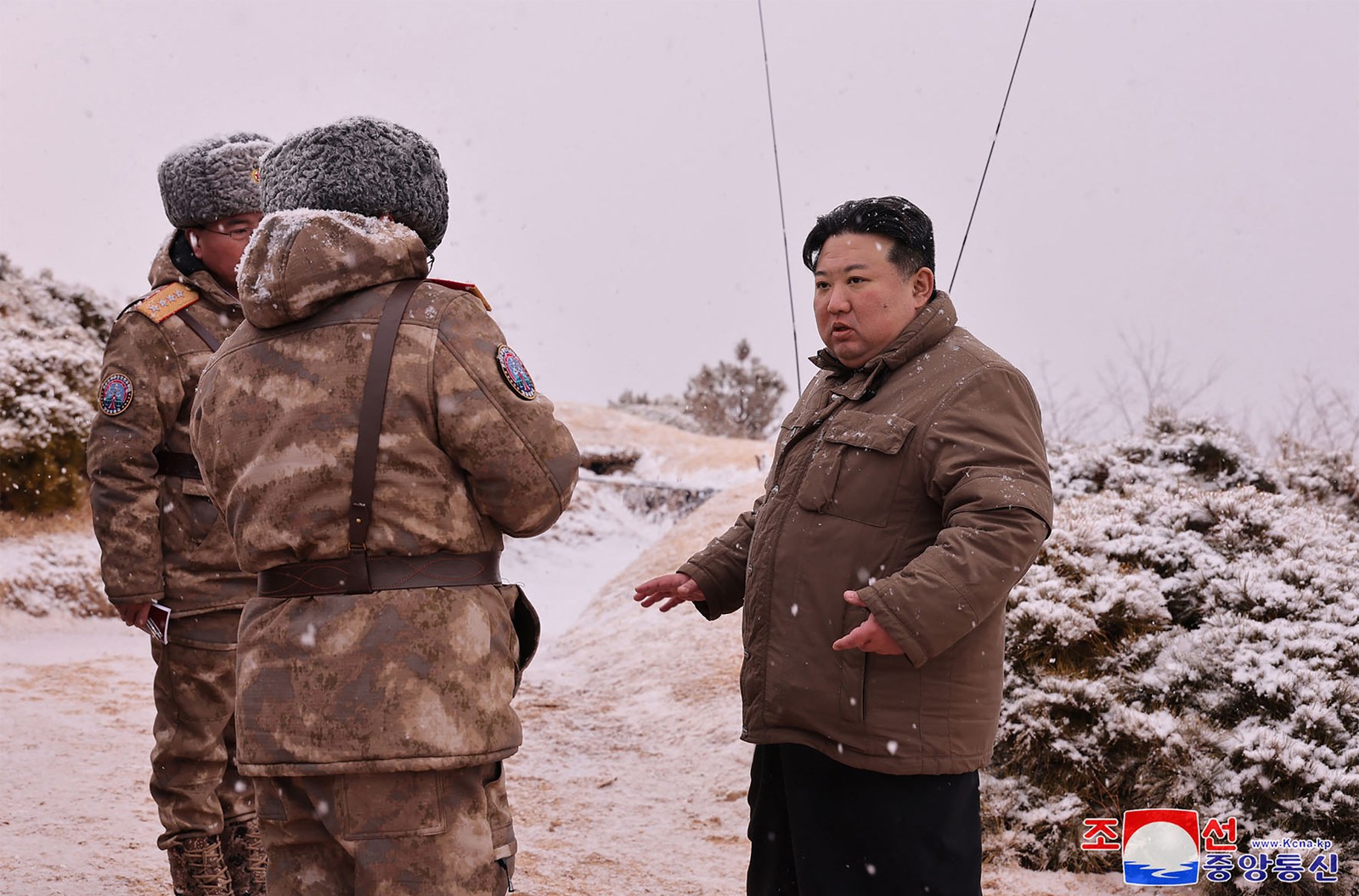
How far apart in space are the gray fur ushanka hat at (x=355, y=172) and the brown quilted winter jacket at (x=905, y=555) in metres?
1.04

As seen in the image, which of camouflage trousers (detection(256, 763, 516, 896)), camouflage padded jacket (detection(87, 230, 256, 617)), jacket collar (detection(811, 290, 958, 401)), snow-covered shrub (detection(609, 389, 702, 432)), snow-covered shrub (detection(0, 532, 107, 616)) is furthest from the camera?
snow-covered shrub (detection(609, 389, 702, 432))

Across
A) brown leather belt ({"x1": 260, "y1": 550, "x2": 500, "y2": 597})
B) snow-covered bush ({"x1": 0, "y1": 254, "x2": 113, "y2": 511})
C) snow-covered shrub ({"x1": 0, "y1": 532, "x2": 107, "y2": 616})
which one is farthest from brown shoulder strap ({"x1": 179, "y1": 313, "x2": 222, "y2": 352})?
snow-covered bush ({"x1": 0, "y1": 254, "x2": 113, "y2": 511})

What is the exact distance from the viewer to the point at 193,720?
10.1 feet

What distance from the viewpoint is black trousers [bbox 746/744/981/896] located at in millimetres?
2271

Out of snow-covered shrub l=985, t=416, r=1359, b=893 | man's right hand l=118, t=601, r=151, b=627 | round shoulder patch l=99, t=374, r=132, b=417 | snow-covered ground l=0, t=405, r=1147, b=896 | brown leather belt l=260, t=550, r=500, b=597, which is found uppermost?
round shoulder patch l=99, t=374, r=132, b=417

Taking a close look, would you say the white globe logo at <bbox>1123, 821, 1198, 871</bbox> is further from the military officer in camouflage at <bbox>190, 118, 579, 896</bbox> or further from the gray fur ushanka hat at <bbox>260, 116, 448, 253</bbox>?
the gray fur ushanka hat at <bbox>260, 116, 448, 253</bbox>

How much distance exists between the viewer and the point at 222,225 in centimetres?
325

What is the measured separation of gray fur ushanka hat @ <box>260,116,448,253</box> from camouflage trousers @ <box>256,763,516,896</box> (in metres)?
1.08

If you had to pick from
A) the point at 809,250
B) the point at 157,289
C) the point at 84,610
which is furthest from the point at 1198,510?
the point at 84,610

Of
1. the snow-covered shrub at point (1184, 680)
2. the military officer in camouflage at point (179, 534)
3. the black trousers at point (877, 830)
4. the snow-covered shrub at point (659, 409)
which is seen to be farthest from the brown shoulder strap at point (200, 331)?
the snow-covered shrub at point (659, 409)

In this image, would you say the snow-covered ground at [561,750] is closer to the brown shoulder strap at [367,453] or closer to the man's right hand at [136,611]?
the man's right hand at [136,611]

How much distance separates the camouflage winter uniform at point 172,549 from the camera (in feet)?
9.87

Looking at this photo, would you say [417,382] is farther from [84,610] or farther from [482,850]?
[84,610]

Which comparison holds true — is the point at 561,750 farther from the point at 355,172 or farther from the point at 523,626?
the point at 355,172
